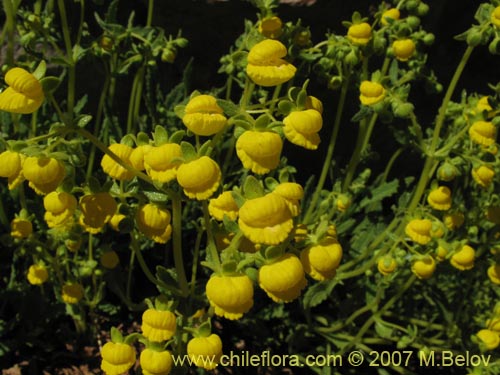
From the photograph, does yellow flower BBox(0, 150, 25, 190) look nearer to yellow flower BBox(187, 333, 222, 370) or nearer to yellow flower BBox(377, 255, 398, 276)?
yellow flower BBox(187, 333, 222, 370)

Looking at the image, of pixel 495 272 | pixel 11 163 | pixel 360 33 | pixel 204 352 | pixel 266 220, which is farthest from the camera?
pixel 495 272

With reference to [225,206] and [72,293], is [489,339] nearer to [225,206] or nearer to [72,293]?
[225,206]

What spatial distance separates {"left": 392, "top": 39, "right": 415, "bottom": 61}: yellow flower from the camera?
2027 mm

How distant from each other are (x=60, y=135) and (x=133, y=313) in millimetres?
1318

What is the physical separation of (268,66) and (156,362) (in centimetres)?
75

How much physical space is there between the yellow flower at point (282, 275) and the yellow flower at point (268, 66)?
39 centimetres

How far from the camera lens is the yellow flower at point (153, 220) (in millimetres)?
1413

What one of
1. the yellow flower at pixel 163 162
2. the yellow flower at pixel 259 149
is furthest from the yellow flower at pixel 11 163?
the yellow flower at pixel 259 149

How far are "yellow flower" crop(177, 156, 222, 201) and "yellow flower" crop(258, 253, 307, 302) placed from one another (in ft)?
0.68

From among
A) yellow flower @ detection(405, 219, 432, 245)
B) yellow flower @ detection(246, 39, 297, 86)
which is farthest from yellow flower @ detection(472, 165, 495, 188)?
yellow flower @ detection(246, 39, 297, 86)

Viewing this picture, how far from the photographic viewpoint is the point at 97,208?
4.67 ft

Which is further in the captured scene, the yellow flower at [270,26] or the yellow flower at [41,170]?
the yellow flower at [270,26]

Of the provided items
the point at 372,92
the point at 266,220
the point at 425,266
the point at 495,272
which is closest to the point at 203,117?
the point at 266,220

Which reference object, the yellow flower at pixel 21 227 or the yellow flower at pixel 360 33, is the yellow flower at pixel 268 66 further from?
the yellow flower at pixel 21 227
